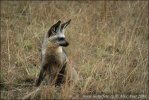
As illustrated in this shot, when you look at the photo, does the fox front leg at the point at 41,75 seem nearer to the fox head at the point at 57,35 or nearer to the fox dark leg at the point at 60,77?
the fox dark leg at the point at 60,77

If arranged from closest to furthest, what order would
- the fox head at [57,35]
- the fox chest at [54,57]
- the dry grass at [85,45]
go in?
1. the dry grass at [85,45]
2. the fox head at [57,35]
3. the fox chest at [54,57]

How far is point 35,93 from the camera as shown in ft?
19.0

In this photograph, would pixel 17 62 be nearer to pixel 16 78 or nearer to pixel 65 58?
pixel 16 78

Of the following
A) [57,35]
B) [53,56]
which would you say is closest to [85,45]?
[53,56]

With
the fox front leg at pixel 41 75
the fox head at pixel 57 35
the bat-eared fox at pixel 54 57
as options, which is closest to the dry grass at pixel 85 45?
the fox front leg at pixel 41 75

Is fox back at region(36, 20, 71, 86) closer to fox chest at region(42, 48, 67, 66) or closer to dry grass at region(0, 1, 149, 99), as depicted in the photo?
fox chest at region(42, 48, 67, 66)

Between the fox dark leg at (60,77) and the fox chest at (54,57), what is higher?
the fox chest at (54,57)

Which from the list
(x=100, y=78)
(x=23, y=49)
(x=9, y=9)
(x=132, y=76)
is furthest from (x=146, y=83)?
(x=9, y=9)

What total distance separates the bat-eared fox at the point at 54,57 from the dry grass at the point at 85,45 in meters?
0.26

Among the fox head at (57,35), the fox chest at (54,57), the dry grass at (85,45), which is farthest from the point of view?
the fox chest at (54,57)

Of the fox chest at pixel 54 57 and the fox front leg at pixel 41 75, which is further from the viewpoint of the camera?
the fox chest at pixel 54 57

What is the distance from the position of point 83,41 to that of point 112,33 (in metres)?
0.86

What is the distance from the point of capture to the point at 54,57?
6602 mm

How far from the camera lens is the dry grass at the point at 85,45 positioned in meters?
6.34
